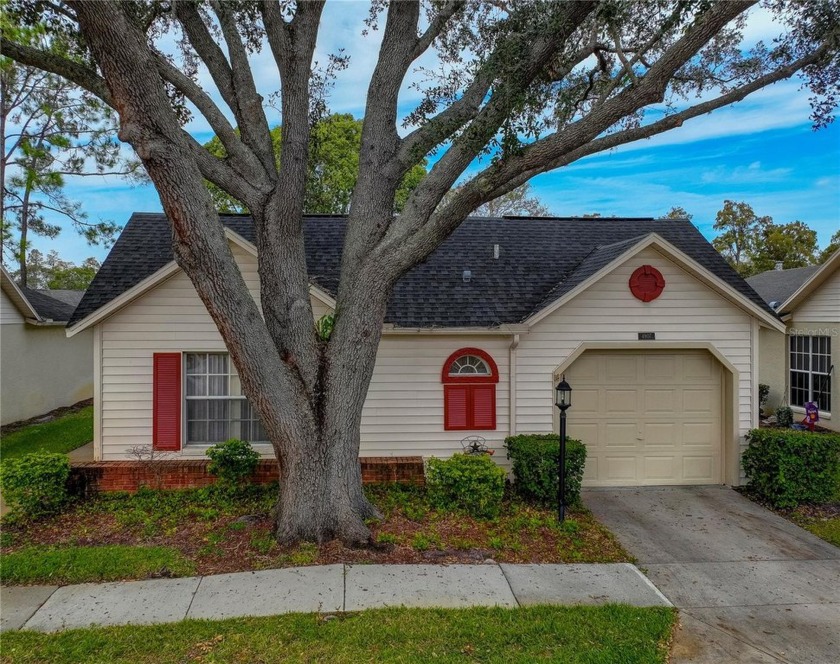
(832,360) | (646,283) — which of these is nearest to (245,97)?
(646,283)

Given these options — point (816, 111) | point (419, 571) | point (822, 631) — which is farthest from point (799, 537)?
point (816, 111)

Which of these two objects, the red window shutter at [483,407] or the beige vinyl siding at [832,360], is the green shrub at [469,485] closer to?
the red window shutter at [483,407]

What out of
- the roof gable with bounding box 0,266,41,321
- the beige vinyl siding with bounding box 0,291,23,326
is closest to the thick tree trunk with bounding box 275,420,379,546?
the roof gable with bounding box 0,266,41,321

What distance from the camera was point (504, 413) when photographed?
344 inches

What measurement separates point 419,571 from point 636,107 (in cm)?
577

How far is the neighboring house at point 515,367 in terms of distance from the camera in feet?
27.6

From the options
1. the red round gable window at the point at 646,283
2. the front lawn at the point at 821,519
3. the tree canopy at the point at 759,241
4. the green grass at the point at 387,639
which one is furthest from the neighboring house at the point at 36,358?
the tree canopy at the point at 759,241

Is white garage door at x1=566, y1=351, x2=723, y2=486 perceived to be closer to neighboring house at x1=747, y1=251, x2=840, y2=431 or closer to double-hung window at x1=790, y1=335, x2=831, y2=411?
neighboring house at x1=747, y1=251, x2=840, y2=431

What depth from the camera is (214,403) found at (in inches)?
339

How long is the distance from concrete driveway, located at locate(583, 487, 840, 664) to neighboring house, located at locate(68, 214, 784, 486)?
1146 millimetres

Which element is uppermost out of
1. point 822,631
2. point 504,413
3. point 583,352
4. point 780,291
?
point 780,291

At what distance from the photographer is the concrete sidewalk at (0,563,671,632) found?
185 inches

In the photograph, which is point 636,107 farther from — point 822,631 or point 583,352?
point 822,631

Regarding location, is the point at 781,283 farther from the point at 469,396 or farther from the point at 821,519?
the point at 469,396
